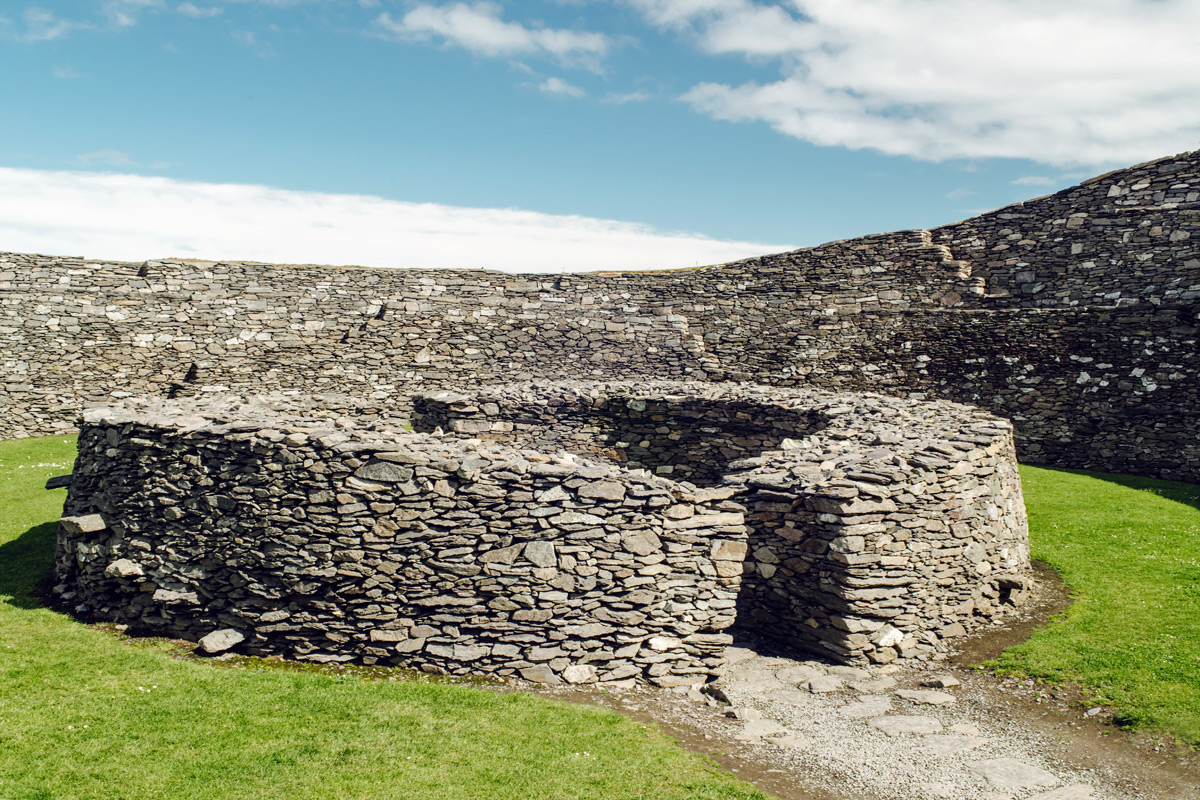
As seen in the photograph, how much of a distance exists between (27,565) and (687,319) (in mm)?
21098

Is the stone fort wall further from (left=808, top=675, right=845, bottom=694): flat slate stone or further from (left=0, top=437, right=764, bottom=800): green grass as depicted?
(left=808, top=675, right=845, bottom=694): flat slate stone

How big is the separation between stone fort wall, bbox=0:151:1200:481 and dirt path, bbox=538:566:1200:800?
15.3m

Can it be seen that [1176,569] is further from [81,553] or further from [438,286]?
[438,286]

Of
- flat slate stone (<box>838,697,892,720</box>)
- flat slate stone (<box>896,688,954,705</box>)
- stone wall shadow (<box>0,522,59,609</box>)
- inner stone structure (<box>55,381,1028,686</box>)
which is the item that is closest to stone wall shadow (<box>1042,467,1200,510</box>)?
inner stone structure (<box>55,381,1028,686</box>)

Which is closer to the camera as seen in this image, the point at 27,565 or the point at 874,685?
the point at 874,685

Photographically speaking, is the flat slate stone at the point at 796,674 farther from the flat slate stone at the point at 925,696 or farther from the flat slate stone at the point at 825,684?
the flat slate stone at the point at 925,696

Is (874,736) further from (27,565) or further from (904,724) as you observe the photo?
(27,565)

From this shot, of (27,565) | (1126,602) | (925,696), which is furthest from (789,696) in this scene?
(27,565)

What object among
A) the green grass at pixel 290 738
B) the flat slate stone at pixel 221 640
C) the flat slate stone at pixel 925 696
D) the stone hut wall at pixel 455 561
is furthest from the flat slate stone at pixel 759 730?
the flat slate stone at pixel 221 640

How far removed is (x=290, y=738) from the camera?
24.9 ft

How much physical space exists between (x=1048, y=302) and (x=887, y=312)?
17.6ft

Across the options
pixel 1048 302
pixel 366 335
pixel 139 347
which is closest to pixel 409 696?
Answer: pixel 366 335

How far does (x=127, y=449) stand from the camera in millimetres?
10844

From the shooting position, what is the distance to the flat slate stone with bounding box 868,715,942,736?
27.2 ft
